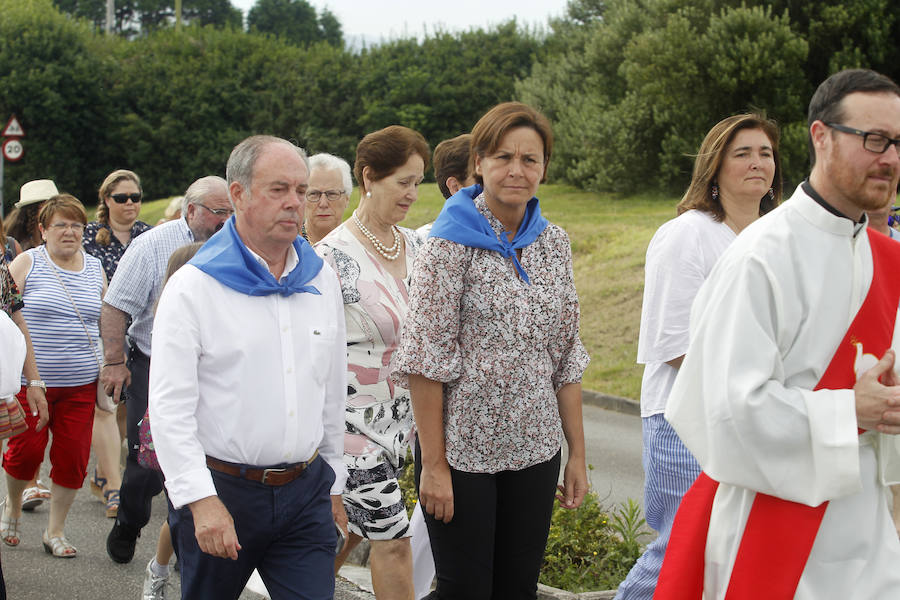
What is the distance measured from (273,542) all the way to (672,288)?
185cm

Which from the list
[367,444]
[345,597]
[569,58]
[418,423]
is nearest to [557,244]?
[418,423]

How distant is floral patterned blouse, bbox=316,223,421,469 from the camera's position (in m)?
4.54

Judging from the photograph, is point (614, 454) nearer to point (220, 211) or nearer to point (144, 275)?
point (220, 211)

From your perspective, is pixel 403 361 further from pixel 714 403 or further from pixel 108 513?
pixel 108 513

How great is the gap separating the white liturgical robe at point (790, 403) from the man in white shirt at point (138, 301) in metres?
3.70

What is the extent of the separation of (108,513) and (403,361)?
417 centimetres

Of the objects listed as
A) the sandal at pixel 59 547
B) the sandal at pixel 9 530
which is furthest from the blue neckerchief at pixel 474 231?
the sandal at pixel 9 530

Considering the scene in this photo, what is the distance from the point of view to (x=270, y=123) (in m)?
42.5

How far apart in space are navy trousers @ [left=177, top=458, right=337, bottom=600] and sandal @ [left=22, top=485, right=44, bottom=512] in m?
4.26

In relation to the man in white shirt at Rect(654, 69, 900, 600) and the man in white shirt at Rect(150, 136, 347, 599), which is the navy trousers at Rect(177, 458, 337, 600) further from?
the man in white shirt at Rect(654, 69, 900, 600)

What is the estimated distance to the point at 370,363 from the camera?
457cm

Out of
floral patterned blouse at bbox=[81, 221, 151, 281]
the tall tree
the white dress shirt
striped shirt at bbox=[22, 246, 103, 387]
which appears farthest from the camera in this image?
the tall tree

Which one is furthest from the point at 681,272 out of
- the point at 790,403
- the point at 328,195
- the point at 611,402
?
the point at 611,402

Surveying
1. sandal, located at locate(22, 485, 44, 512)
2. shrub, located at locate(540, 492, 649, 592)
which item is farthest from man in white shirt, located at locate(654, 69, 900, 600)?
sandal, located at locate(22, 485, 44, 512)
